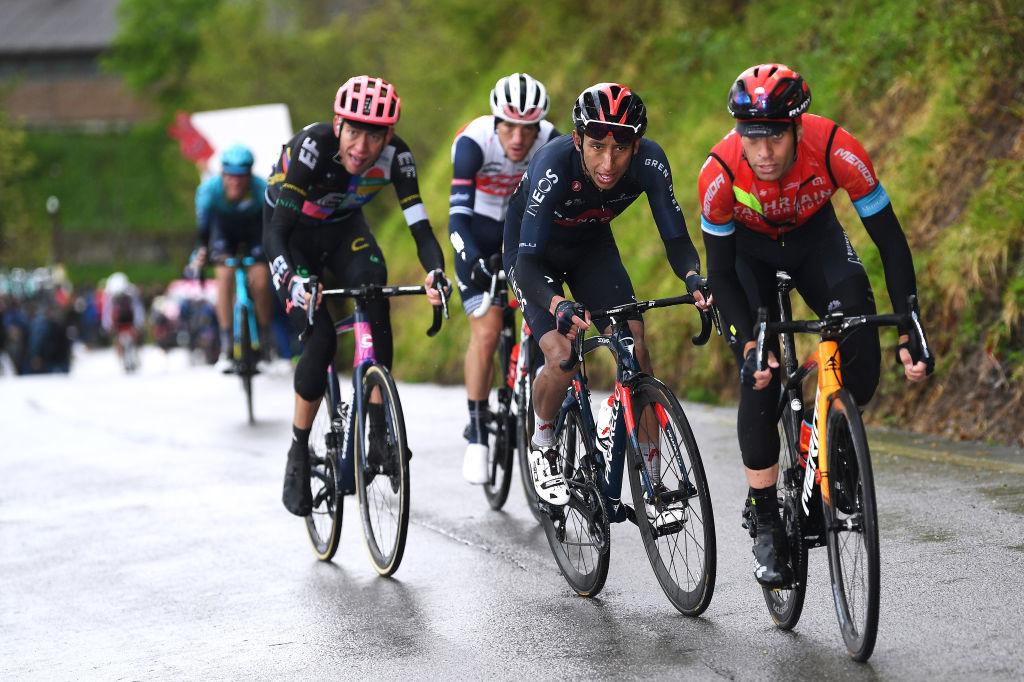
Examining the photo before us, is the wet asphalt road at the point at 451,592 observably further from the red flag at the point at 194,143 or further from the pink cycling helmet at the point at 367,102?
the red flag at the point at 194,143

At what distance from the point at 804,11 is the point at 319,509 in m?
9.91

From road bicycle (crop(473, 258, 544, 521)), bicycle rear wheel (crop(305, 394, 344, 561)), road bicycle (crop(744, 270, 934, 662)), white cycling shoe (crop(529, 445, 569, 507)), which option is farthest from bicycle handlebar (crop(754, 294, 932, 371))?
bicycle rear wheel (crop(305, 394, 344, 561))

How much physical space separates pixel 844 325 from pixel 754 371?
1.14ft

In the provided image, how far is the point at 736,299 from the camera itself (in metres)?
5.09

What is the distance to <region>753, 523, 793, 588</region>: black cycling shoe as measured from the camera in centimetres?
495

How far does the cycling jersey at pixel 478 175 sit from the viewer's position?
312 inches

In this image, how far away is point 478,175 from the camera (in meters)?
8.04

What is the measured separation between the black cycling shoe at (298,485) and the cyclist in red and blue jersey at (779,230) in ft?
8.99

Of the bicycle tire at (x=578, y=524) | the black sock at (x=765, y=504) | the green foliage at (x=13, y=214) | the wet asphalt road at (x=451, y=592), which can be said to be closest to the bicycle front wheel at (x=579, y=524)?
the bicycle tire at (x=578, y=524)

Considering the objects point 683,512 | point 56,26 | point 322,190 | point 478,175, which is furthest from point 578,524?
point 56,26

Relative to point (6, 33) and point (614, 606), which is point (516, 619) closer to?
point (614, 606)

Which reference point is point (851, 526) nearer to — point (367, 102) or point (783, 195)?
point (783, 195)

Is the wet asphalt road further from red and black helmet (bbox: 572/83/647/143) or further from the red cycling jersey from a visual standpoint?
red and black helmet (bbox: 572/83/647/143)

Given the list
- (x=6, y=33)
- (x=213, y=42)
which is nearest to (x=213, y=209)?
(x=213, y=42)
